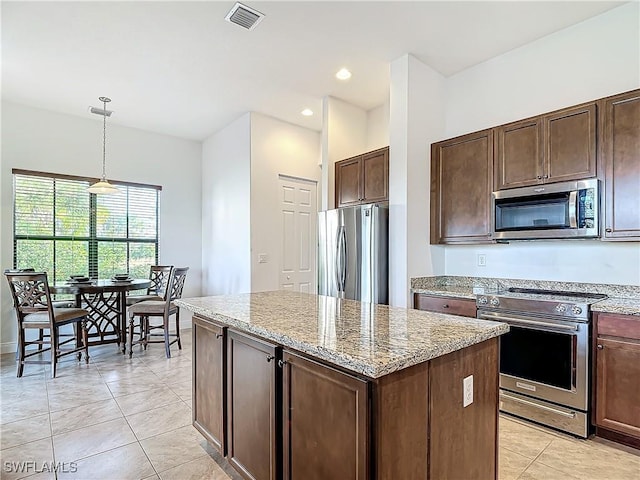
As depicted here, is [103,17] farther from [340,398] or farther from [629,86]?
[629,86]

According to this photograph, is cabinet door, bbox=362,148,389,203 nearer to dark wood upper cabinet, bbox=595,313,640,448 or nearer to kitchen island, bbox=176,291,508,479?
kitchen island, bbox=176,291,508,479

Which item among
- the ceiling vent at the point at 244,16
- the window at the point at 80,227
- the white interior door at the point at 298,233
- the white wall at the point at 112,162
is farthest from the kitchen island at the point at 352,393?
the white wall at the point at 112,162

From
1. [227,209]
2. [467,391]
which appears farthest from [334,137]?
[467,391]

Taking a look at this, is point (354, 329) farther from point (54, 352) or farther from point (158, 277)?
point (158, 277)

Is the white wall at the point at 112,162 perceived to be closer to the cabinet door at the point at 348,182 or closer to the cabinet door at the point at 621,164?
the cabinet door at the point at 348,182

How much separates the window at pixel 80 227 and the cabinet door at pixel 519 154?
4.74 meters

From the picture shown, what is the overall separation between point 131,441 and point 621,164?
3796 mm

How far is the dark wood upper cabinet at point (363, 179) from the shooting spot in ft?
12.5

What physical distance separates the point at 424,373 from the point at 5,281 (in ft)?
17.1

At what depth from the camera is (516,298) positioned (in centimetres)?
272

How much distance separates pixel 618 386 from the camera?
7.59ft

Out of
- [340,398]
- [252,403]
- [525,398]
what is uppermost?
[340,398]

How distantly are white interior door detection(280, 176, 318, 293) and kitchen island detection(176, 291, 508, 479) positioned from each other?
10.1ft

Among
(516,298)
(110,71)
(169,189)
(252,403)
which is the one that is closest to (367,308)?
(252,403)
